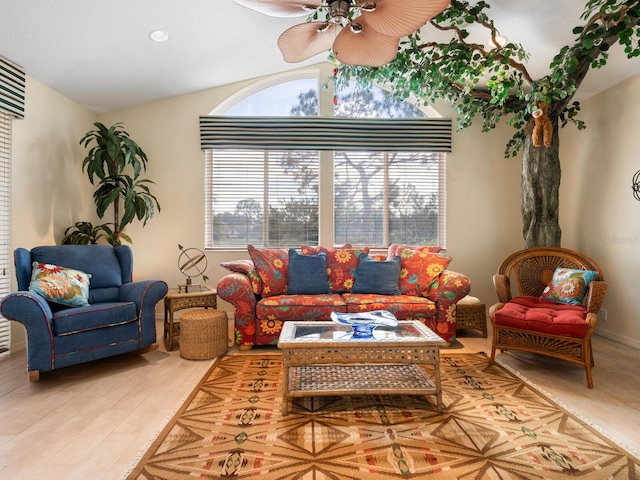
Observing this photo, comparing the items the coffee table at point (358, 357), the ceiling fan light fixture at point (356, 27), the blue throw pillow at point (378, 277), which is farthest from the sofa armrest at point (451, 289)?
the ceiling fan light fixture at point (356, 27)

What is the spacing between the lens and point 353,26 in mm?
2068

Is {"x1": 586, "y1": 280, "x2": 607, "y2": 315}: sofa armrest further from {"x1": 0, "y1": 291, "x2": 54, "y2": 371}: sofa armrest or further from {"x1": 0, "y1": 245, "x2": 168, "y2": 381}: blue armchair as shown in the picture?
{"x1": 0, "y1": 291, "x2": 54, "y2": 371}: sofa armrest

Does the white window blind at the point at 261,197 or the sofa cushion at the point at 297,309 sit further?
the white window blind at the point at 261,197

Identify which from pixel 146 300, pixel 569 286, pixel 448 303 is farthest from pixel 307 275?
pixel 569 286

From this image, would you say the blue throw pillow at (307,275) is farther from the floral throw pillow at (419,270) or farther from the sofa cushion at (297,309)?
the floral throw pillow at (419,270)

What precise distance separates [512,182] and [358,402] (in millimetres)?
3776

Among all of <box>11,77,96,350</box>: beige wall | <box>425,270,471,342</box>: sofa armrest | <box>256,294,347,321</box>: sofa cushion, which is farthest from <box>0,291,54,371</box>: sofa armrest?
<box>425,270,471,342</box>: sofa armrest

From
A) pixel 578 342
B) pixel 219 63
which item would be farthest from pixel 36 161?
pixel 578 342

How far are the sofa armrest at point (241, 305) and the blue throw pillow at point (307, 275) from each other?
18.1 inches

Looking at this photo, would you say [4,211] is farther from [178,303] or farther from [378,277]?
[378,277]

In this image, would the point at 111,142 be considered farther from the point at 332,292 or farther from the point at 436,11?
the point at 436,11

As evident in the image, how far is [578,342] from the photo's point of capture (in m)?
2.76

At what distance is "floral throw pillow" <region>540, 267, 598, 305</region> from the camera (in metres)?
3.23

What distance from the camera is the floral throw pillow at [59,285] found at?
2.99 meters
